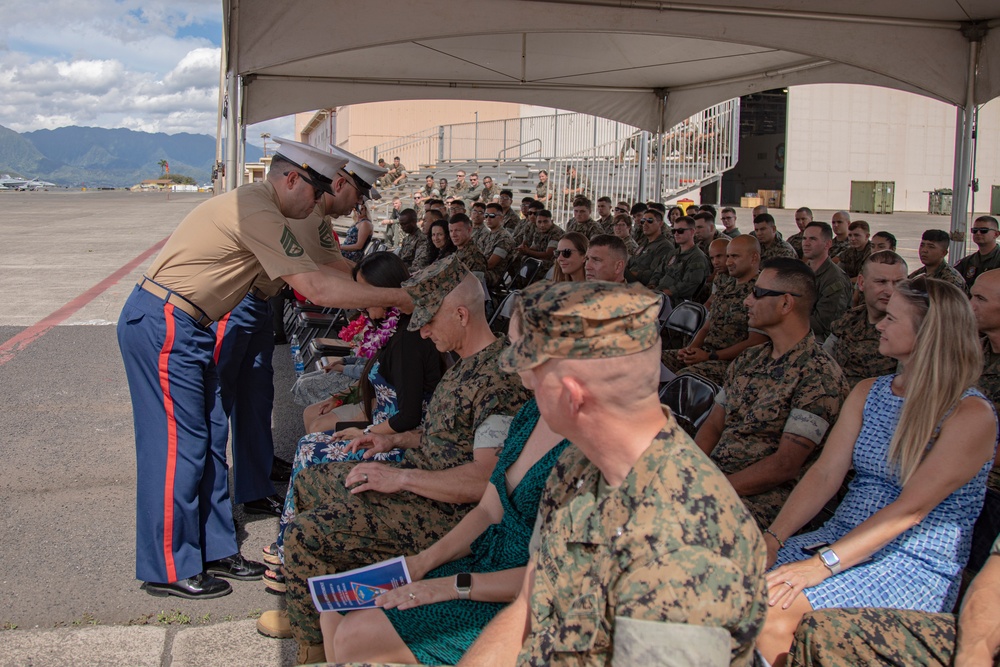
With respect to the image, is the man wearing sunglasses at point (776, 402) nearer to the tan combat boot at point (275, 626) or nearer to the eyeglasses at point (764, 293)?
the eyeglasses at point (764, 293)

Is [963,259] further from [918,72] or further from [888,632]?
[888,632]

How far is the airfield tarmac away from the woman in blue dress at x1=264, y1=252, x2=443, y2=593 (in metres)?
0.43

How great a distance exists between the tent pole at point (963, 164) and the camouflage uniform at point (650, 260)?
9.90 ft

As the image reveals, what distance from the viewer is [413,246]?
1187 cm

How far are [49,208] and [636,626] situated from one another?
3646cm

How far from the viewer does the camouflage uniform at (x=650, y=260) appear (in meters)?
9.57

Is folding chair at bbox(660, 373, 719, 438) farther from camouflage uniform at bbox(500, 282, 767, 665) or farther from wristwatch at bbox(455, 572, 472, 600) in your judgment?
camouflage uniform at bbox(500, 282, 767, 665)

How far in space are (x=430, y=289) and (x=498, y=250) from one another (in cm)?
868

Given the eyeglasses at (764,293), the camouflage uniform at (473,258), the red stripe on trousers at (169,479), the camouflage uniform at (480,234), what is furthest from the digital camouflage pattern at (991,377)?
the camouflage uniform at (480,234)

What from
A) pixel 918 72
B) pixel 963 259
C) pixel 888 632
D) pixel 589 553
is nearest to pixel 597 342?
pixel 589 553

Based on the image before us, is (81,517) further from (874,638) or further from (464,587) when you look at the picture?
(874,638)

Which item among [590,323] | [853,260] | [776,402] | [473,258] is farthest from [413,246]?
[590,323]

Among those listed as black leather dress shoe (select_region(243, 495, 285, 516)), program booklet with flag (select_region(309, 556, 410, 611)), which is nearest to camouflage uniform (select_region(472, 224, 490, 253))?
black leather dress shoe (select_region(243, 495, 285, 516))

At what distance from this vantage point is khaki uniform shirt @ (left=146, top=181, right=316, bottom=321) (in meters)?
3.40
